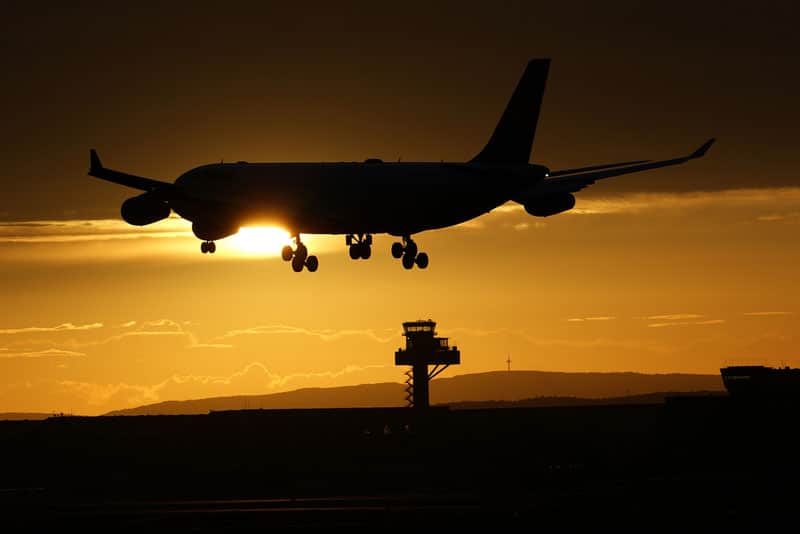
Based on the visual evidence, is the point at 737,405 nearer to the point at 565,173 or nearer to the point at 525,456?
the point at 525,456

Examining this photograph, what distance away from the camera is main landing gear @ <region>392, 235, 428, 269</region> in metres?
97.6

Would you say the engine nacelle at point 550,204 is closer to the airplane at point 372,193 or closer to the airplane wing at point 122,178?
the airplane at point 372,193

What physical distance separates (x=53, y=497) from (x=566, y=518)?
54904 mm

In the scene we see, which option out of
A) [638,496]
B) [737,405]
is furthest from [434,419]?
[638,496]

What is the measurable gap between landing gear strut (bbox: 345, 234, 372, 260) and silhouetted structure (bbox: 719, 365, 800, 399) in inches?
2665

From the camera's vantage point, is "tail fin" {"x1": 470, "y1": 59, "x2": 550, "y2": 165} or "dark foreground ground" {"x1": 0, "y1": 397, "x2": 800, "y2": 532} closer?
"dark foreground ground" {"x1": 0, "y1": 397, "x2": 800, "y2": 532}

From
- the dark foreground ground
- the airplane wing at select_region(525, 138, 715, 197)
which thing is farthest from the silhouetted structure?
the airplane wing at select_region(525, 138, 715, 197)

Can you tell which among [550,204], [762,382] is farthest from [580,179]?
[762,382]

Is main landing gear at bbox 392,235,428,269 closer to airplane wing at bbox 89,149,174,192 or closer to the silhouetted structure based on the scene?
airplane wing at bbox 89,149,174,192

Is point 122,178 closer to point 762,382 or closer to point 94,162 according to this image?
point 94,162

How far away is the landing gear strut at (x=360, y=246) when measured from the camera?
97.6m

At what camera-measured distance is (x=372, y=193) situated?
96062 millimetres

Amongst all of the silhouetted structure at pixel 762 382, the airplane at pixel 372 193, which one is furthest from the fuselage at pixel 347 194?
the silhouetted structure at pixel 762 382

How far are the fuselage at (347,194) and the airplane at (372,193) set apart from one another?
68mm
